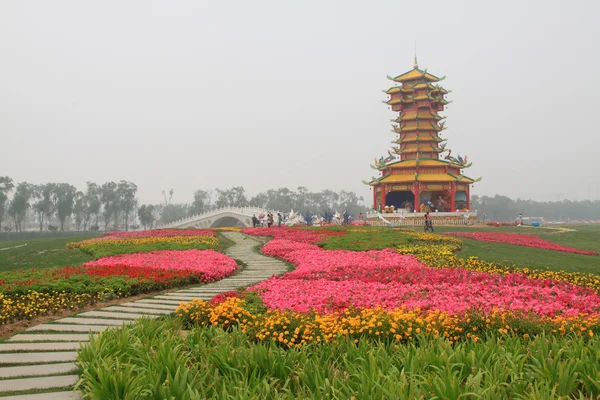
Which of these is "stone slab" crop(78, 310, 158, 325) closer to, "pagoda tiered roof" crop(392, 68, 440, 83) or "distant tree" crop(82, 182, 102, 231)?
"pagoda tiered roof" crop(392, 68, 440, 83)

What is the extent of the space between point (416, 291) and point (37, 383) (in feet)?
22.5

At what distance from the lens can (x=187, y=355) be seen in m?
5.48

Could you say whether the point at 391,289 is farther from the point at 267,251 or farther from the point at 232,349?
the point at 267,251

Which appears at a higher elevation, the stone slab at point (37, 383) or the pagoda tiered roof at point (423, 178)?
the pagoda tiered roof at point (423, 178)

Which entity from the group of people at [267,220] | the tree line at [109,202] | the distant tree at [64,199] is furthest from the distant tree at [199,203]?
the group of people at [267,220]

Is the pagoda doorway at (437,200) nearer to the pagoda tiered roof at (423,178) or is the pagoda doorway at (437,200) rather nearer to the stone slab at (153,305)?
the pagoda tiered roof at (423,178)

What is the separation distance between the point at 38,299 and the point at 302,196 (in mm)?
114404

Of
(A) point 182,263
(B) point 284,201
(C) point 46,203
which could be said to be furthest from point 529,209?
(A) point 182,263

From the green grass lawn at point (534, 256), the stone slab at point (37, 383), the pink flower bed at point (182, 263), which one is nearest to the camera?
the stone slab at point (37, 383)

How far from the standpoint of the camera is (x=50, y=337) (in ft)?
22.5

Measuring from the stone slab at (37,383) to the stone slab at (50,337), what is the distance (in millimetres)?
1428

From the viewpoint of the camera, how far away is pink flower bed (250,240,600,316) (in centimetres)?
788

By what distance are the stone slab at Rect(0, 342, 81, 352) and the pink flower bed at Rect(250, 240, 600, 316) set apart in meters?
3.23

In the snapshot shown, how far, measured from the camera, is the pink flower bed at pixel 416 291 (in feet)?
25.9
